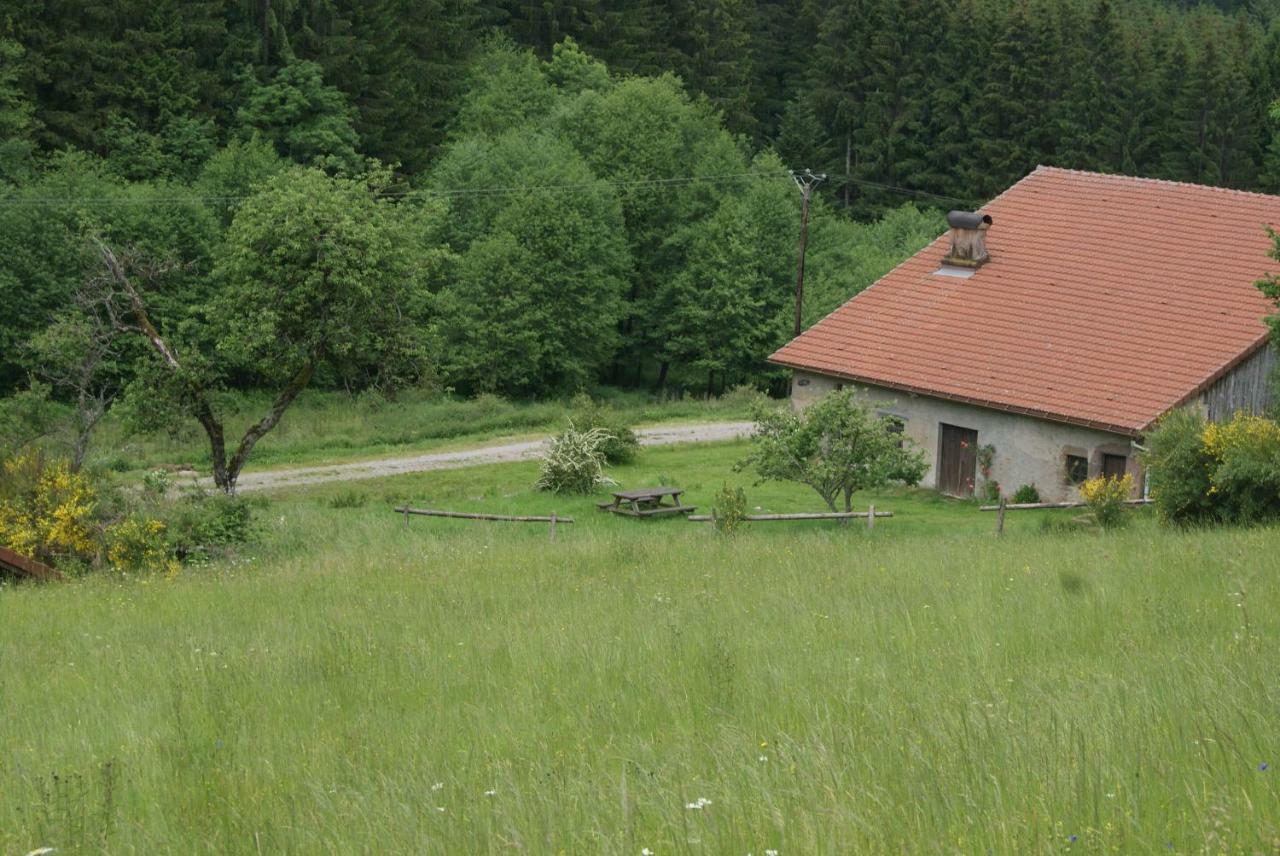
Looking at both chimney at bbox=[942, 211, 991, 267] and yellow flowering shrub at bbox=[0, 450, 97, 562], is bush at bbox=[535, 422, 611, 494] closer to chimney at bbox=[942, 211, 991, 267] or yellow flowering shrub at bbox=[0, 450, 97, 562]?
chimney at bbox=[942, 211, 991, 267]

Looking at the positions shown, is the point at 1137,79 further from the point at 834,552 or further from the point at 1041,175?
the point at 834,552

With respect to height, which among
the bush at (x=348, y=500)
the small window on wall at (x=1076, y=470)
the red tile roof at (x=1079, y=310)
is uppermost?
the red tile roof at (x=1079, y=310)

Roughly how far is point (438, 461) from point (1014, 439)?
15126 millimetres

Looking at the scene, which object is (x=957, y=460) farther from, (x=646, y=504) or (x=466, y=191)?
(x=466, y=191)

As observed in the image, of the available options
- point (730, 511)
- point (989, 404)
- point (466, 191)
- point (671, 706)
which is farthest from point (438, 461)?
point (671, 706)

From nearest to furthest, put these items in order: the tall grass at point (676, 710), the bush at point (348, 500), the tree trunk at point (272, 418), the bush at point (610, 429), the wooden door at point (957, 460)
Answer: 1. the tall grass at point (676, 710)
2. the tree trunk at point (272, 418)
3. the bush at point (348, 500)
4. the wooden door at point (957, 460)
5. the bush at point (610, 429)

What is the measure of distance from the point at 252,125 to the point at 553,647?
173 ft

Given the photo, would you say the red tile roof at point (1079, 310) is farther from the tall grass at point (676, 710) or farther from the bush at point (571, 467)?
the tall grass at point (676, 710)

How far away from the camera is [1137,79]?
260 ft

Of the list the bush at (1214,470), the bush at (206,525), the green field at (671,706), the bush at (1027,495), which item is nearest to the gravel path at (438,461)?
the bush at (206,525)

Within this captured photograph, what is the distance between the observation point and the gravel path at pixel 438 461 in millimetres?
37188

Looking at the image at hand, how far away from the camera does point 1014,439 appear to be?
107ft

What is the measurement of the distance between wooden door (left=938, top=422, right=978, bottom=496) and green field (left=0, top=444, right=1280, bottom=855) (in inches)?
617

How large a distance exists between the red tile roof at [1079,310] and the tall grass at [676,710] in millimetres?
15938
